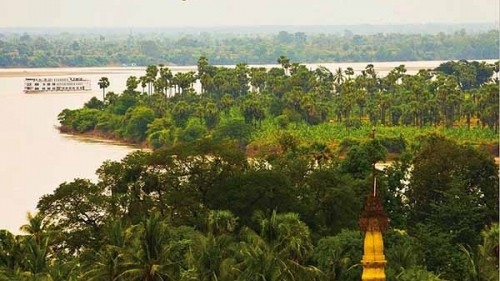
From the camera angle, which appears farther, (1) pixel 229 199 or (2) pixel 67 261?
(1) pixel 229 199

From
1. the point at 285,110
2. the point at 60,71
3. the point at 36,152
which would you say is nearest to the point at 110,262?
the point at 36,152

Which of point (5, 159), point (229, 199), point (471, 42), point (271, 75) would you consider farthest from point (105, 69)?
point (229, 199)

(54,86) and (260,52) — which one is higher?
(54,86)

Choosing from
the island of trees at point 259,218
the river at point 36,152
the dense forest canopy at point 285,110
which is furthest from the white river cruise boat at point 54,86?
the island of trees at point 259,218

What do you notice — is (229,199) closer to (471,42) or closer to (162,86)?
(162,86)

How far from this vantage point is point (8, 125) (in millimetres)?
49031

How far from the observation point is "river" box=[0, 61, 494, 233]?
30.0m

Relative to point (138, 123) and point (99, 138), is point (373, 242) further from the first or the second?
point (99, 138)

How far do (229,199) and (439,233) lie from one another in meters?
2.79

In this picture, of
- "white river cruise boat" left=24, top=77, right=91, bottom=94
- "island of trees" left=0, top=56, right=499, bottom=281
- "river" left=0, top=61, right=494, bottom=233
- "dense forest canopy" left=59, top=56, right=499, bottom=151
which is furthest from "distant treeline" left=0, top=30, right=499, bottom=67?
"island of trees" left=0, top=56, right=499, bottom=281

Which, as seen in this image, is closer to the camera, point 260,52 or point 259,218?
point 259,218

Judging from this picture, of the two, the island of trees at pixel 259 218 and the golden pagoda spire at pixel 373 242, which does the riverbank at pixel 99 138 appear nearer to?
the island of trees at pixel 259 218

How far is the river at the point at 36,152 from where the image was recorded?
2999cm

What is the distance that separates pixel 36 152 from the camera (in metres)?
40.0
